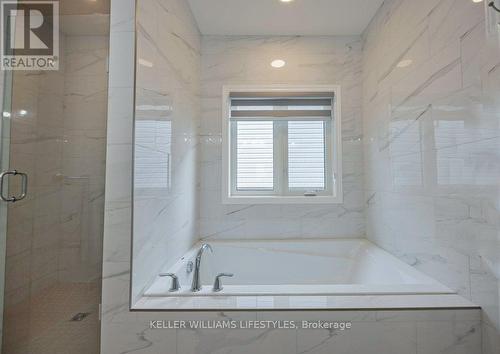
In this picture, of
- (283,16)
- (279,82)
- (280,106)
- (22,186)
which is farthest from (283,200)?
(22,186)

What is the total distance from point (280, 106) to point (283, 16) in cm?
74

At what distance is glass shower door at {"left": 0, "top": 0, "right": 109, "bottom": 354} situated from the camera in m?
1.32

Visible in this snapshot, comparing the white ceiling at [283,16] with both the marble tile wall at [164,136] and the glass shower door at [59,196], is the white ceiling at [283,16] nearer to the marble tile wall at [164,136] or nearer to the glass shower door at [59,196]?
the marble tile wall at [164,136]

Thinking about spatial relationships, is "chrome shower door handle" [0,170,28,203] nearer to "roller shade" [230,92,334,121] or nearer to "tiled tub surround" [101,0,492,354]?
"tiled tub surround" [101,0,492,354]

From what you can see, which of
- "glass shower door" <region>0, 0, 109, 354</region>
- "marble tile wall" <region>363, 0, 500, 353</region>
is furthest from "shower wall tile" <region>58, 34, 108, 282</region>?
"marble tile wall" <region>363, 0, 500, 353</region>

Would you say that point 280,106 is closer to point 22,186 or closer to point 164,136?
point 164,136

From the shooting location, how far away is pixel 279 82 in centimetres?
255

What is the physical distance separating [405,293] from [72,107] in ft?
6.33

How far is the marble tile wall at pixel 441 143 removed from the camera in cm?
114

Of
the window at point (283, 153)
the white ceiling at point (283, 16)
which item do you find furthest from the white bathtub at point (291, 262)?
the white ceiling at point (283, 16)

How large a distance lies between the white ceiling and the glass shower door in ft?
3.62

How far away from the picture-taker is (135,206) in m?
1.33

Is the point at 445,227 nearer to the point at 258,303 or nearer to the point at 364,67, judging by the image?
the point at 258,303

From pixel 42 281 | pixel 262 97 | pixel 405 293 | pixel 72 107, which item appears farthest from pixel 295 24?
pixel 42 281
